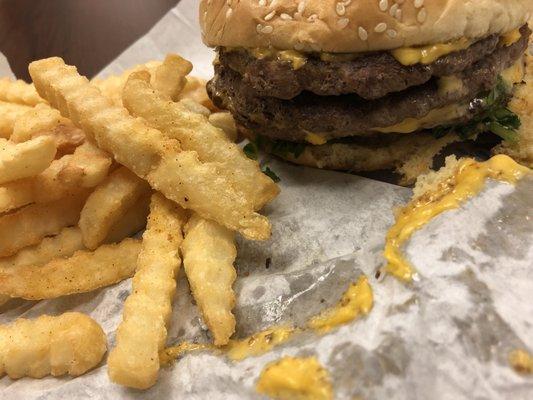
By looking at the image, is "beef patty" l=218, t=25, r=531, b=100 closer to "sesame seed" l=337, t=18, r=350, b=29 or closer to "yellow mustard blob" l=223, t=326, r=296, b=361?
"sesame seed" l=337, t=18, r=350, b=29

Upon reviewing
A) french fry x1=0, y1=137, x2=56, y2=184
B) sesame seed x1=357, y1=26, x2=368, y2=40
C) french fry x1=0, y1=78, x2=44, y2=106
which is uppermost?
sesame seed x1=357, y1=26, x2=368, y2=40

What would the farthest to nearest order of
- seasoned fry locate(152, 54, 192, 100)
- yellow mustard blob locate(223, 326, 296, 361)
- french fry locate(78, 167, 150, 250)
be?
seasoned fry locate(152, 54, 192, 100), french fry locate(78, 167, 150, 250), yellow mustard blob locate(223, 326, 296, 361)

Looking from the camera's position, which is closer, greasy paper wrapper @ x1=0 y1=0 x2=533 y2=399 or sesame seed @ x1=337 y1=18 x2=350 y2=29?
greasy paper wrapper @ x1=0 y1=0 x2=533 y2=399

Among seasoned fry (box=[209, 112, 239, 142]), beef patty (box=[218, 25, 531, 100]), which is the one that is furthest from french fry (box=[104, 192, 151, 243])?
beef patty (box=[218, 25, 531, 100])

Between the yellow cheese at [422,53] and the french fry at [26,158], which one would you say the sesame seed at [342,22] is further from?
the french fry at [26,158]

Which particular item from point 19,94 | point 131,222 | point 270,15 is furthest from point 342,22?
point 19,94

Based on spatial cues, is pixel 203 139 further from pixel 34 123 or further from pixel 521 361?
pixel 521 361

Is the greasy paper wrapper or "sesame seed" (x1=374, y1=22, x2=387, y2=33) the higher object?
"sesame seed" (x1=374, y1=22, x2=387, y2=33)

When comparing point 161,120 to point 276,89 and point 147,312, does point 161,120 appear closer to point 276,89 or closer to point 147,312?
point 276,89
